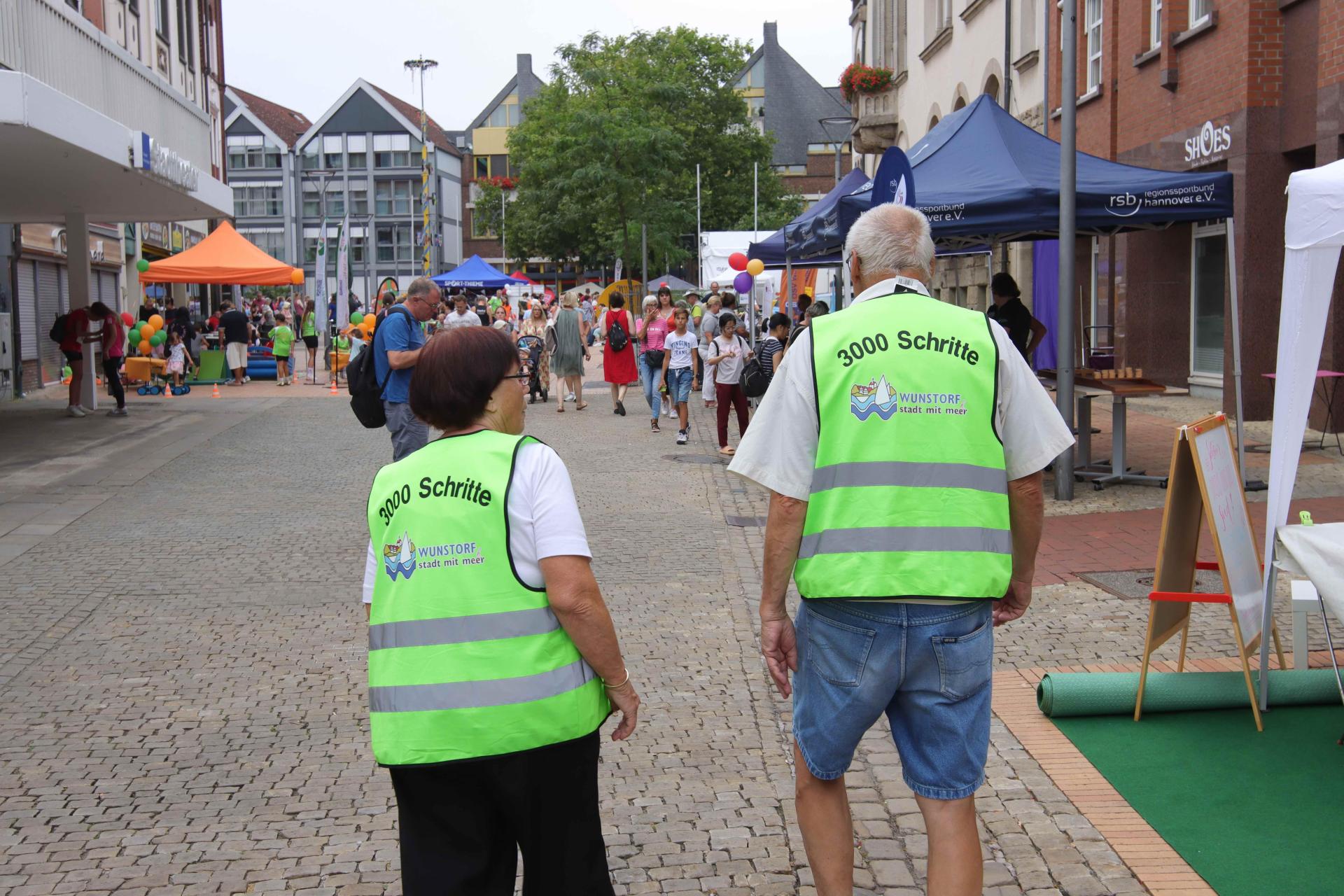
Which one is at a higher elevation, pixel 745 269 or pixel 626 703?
pixel 745 269

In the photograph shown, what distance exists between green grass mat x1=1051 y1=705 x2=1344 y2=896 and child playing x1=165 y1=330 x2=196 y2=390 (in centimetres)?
2222

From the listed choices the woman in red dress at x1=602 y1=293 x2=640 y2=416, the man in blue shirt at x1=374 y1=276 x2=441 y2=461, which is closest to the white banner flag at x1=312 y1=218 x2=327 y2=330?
the woman in red dress at x1=602 y1=293 x2=640 y2=416

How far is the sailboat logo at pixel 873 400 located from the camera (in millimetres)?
3004

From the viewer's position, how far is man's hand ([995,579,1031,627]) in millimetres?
3244

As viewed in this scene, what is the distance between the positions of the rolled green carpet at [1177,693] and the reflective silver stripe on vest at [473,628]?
300 cm

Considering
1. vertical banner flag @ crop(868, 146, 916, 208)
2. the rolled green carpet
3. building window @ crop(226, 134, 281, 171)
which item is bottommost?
the rolled green carpet

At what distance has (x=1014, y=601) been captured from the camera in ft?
10.7

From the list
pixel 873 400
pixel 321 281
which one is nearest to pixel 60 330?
pixel 321 281

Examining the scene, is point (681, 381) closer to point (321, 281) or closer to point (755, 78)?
point (321, 281)

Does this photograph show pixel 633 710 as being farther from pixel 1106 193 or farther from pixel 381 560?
pixel 1106 193

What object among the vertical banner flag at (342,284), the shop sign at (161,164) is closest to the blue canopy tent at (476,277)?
the vertical banner flag at (342,284)

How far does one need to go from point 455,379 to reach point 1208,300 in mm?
16485

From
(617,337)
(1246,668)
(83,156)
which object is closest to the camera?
(1246,668)

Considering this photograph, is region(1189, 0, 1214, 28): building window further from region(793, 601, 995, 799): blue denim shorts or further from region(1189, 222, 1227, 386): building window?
region(793, 601, 995, 799): blue denim shorts
